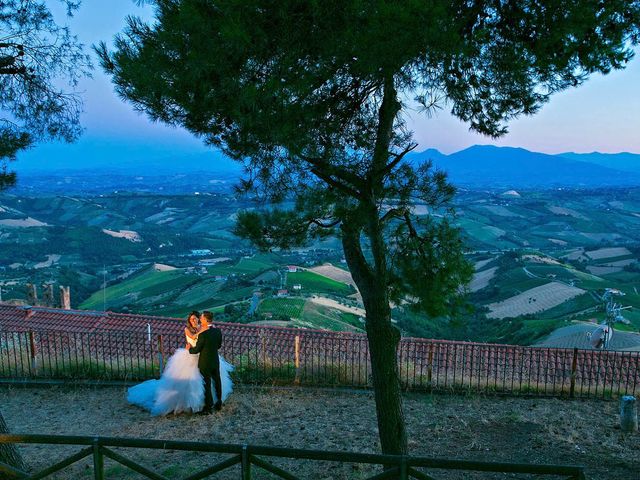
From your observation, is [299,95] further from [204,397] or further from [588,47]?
[204,397]

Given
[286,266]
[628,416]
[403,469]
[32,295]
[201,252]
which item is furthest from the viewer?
[201,252]

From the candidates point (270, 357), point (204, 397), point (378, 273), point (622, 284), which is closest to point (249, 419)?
point (204, 397)

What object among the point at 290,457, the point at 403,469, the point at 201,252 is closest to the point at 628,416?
the point at 403,469

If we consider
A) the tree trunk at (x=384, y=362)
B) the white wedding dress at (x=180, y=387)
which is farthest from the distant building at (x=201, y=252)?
the tree trunk at (x=384, y=362)

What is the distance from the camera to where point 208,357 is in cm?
821

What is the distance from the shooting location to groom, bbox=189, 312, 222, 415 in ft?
26.7

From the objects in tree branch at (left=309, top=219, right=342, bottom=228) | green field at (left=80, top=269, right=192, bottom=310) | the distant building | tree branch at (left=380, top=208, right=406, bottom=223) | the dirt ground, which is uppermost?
tree branch at (left=380, top=208, right=406, bottom=223)

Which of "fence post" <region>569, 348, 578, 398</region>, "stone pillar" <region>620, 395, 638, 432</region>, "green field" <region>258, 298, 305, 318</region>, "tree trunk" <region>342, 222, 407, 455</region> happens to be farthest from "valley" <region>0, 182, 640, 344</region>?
"fence post" <region>569, 348, 578, 398</region>

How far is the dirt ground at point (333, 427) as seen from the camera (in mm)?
6586

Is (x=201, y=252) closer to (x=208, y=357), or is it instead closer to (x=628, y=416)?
(x=208, y=357)

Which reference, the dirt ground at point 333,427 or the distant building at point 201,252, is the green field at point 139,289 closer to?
the distant building at point 201,252

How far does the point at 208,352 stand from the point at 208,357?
0.28 feet

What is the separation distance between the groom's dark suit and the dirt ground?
0.40m

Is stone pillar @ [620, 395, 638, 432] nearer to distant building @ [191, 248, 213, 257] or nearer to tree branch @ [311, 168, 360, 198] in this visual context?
tree branch @ [311, 168, 360, 198]
